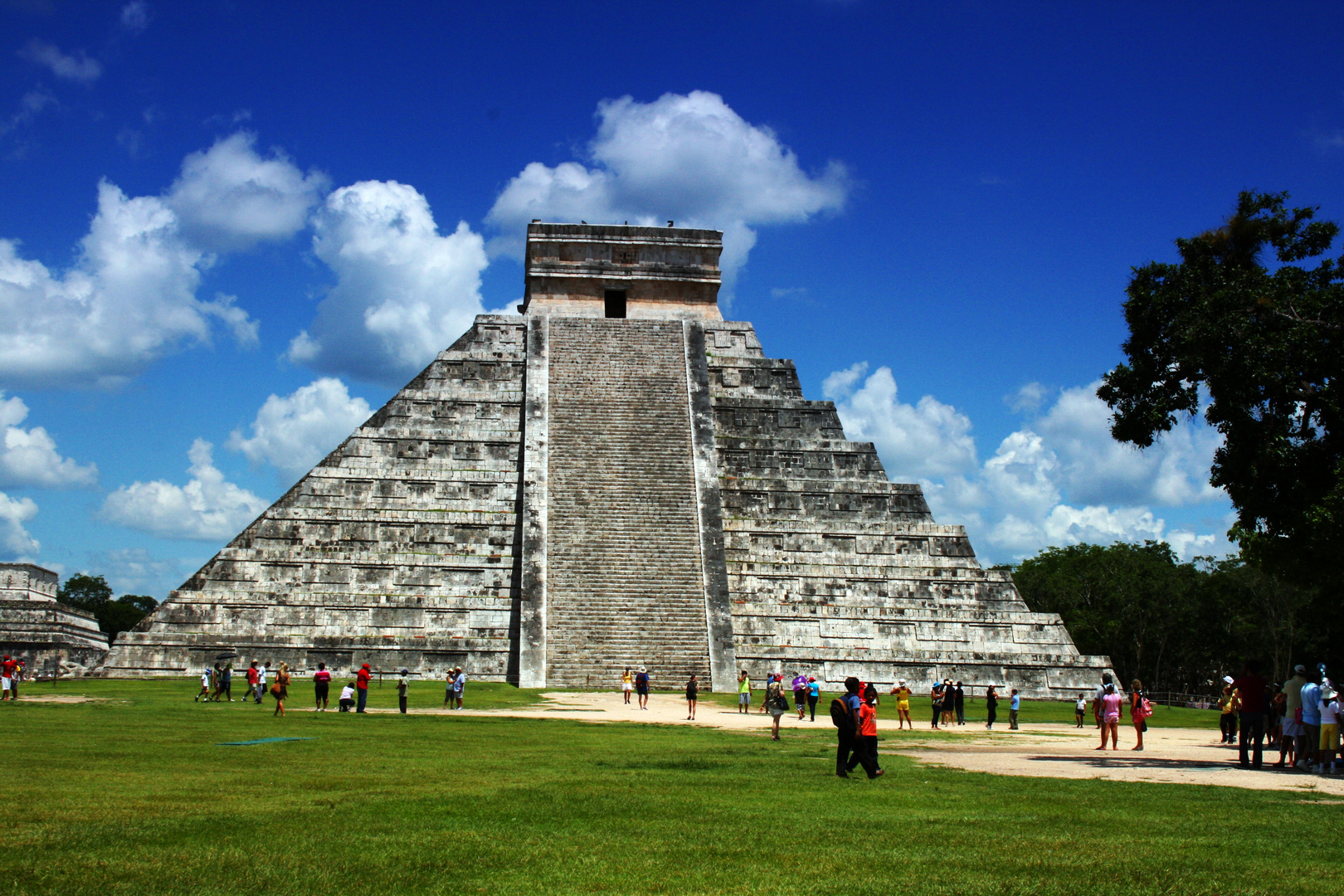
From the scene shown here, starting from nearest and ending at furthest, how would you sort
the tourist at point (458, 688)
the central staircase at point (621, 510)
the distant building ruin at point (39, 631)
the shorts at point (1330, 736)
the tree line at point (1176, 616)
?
the shorts at point (1330, 736) < the tourist at point (458, 688) < the central staircase at point (621, 510) < the distant building ruin at point (39, 631) < the tree line at point (1176, 616)

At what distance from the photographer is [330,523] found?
84.6 ft

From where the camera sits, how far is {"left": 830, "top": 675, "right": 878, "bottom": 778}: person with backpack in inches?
385

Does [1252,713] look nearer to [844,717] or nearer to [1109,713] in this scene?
[1109,713]

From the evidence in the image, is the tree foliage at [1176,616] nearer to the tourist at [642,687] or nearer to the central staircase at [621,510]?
the central staircase at [621,510]

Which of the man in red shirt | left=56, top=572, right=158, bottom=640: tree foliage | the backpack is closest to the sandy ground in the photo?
the backpack

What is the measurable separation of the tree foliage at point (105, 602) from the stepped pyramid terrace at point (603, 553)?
51291 mm

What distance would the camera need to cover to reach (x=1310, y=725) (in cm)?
1233

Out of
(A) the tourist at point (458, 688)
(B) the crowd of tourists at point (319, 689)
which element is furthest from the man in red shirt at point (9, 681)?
(A) the tourist at point (458, 688)

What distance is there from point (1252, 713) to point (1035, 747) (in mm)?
3051

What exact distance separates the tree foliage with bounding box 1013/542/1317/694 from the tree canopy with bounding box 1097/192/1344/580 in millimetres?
29594

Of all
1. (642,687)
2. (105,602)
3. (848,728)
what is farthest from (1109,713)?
(105,602)

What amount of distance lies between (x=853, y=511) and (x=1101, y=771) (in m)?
15.7

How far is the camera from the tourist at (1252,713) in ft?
40.7

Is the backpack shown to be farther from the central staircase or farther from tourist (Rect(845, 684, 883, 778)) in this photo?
the central staircase
